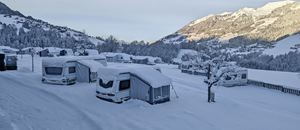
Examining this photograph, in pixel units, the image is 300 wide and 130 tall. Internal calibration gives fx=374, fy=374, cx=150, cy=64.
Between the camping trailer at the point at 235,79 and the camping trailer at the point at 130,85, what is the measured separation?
1614 cm

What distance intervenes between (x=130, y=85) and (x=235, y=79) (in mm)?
19968

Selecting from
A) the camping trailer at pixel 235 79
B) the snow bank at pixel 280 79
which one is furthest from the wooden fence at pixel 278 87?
the camping trailer at pixel 235 79

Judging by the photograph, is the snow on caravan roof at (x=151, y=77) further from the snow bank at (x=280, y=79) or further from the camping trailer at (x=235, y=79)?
the snow bank at (x=280, y=79)

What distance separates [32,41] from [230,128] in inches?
4558

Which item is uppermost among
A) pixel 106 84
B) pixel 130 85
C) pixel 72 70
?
pixel 72 70

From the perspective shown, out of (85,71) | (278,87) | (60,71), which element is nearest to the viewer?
(60,71)

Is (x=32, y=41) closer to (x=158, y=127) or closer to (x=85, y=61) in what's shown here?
(x=85, y=61)

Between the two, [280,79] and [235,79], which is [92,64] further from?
[280,79]

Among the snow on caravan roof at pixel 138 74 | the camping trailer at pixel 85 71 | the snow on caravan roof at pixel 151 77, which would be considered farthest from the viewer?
the camping trailer at pixel 85 71

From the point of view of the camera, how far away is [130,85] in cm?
2895

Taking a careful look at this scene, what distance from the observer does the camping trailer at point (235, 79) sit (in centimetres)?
4388

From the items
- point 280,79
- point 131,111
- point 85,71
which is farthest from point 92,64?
point 280,79

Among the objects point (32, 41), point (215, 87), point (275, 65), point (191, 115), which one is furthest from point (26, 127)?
point (32, 41)

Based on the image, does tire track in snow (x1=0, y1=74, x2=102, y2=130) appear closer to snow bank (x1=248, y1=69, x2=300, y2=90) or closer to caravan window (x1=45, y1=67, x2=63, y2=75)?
caravan window (x1=45, y1=67, x2=63, y2=75)
